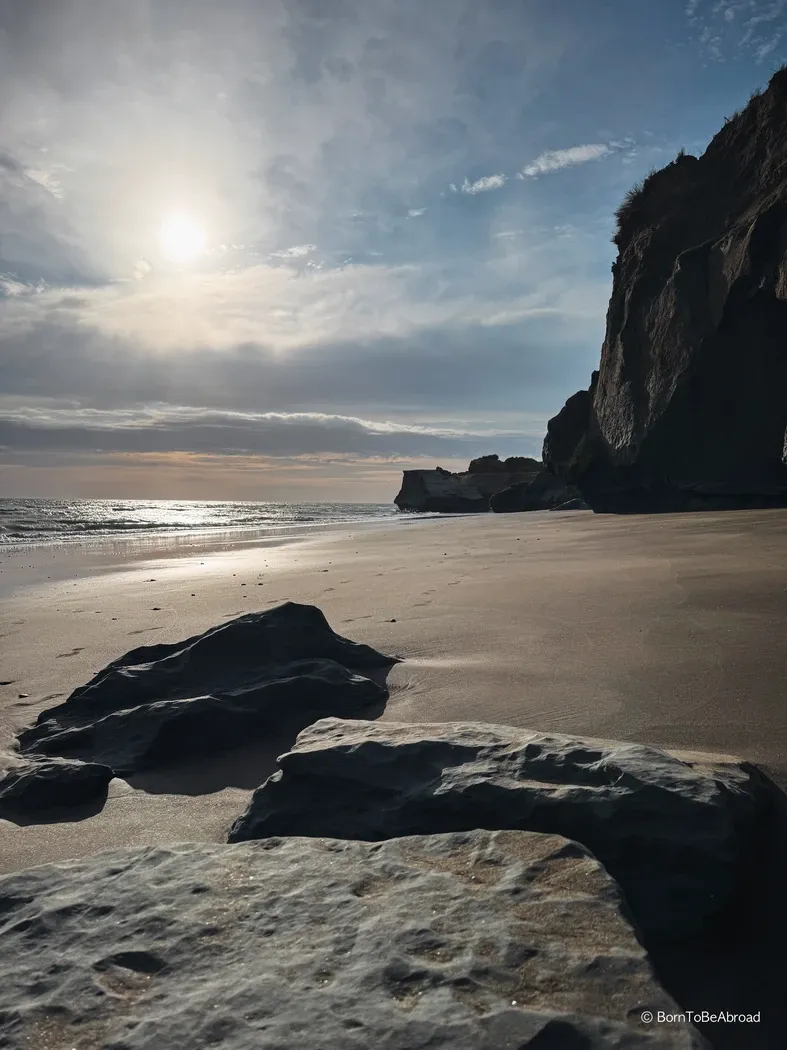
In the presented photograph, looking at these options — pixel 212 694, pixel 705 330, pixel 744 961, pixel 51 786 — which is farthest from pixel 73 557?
pixel 705 330

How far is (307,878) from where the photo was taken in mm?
1706

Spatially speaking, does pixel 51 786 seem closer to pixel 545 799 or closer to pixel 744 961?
pixel 545 799

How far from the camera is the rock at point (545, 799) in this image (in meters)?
1.71

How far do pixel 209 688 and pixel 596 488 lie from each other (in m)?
21.0

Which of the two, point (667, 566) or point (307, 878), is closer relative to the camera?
point (307, 878)

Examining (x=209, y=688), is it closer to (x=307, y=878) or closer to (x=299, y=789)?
(x=299, y=789)

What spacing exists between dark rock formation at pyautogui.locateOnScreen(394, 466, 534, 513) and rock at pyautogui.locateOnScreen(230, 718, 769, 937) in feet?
173

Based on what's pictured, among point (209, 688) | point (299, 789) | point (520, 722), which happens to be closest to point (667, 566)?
point (520, 722)

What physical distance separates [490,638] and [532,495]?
127 ft

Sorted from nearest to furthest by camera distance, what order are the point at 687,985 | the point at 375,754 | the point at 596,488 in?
1. the point at 687,985
2. the point at 375,754
3. the point at 596,488

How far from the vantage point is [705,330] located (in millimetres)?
16406

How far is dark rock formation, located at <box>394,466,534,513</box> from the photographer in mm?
56469

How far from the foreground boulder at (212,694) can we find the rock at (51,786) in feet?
0.65

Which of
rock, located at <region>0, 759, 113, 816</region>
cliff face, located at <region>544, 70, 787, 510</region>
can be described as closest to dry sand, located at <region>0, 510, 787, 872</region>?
rock, located at <region>0, 759, 113, 816</region>
